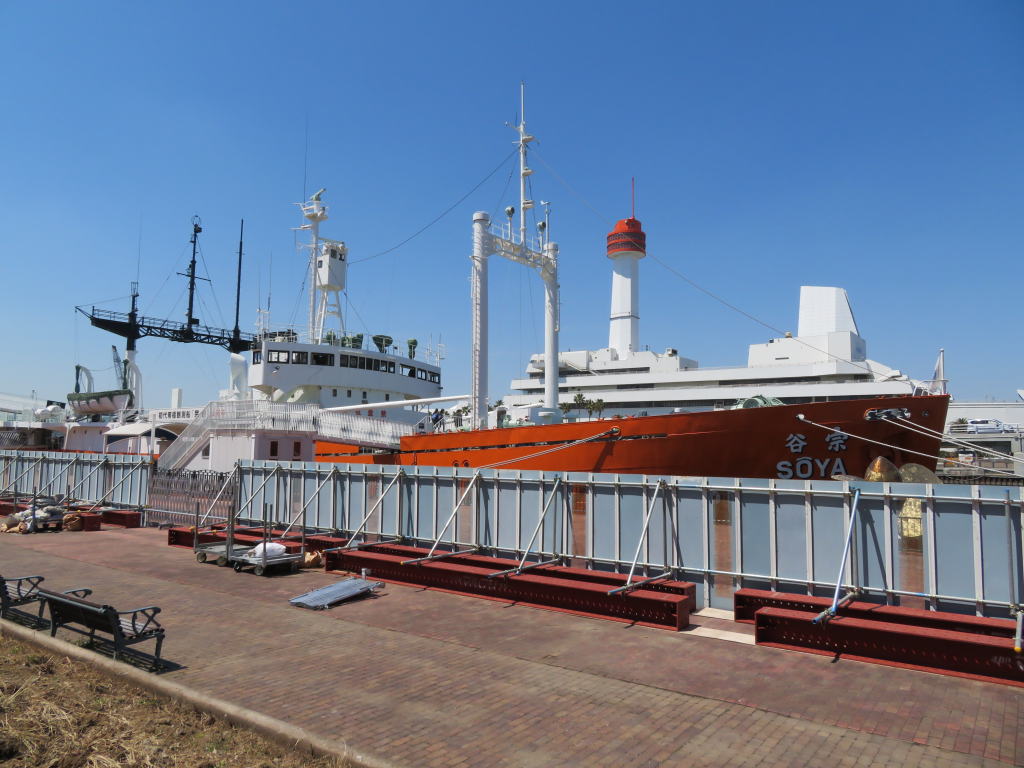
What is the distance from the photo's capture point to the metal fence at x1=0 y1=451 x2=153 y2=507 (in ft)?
69.8

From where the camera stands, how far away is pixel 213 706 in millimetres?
5867

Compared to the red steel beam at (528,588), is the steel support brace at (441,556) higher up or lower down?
higher up

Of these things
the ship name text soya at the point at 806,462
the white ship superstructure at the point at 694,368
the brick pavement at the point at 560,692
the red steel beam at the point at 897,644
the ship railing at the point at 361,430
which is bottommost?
the brick pavement at the point at 560,692

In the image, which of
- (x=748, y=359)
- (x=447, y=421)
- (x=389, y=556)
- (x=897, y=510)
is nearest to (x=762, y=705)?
(x=897, y=510)

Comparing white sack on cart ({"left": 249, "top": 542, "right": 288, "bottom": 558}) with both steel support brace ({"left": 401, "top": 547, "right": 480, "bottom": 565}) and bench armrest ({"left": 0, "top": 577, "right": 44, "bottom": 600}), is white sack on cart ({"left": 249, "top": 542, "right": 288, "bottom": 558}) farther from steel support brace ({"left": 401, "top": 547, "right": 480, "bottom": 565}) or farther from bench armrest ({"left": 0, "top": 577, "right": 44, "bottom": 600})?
bench armrest ({"left": 0, "top": 577, "right": 44, "bottom": 600})

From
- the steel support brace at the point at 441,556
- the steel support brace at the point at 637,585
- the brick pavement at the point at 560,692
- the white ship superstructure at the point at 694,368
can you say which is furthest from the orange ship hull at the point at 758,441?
the white ship superstructure at the point at 694,368

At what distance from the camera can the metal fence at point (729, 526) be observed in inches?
310

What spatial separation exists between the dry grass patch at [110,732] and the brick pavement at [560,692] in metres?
0.43

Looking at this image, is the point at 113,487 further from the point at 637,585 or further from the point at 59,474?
the point at 637,585

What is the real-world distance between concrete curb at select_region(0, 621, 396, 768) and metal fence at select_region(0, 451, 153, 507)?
14773 millimetres

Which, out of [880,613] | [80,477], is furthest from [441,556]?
[80,477]

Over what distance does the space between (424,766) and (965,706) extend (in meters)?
5.00

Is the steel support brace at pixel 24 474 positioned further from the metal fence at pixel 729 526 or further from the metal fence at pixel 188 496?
the metal fence at pixel 729 526

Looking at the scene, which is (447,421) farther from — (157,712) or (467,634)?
(157,712)
